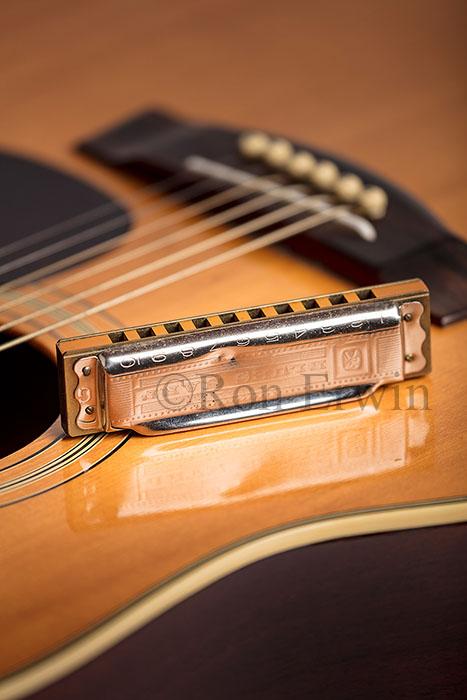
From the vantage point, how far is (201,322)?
655 mm

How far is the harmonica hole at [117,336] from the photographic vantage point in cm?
64

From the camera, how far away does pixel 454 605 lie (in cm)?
66

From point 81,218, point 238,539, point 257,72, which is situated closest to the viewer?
point 238,539

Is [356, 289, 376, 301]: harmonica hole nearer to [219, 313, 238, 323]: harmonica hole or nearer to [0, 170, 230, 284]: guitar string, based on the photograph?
[219, 313, 238, 323]: harmonica hole

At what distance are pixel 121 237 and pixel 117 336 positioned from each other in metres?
0.28

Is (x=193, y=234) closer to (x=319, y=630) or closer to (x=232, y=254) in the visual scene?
(x=232, y=254)

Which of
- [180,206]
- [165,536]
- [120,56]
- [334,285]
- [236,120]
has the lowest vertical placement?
[165,536]

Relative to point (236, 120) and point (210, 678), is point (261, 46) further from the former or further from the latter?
point (210, 678)

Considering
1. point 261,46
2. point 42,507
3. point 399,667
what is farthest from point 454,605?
point 261,46

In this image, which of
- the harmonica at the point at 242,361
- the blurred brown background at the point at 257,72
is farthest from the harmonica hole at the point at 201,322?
the blurred brown background at the point at 257,72

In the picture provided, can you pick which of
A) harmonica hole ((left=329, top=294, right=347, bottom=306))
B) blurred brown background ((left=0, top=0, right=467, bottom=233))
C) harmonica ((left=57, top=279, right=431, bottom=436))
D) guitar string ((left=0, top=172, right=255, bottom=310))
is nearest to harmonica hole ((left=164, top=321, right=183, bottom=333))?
harmonica ((left=57, top=279, right=431, bottom=436))

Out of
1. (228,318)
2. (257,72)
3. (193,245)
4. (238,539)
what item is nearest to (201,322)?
(228,318)

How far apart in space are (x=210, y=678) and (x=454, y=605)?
0.57ft

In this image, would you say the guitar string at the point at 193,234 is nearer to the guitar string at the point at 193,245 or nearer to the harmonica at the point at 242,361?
the guitar string at the point at 193,245
